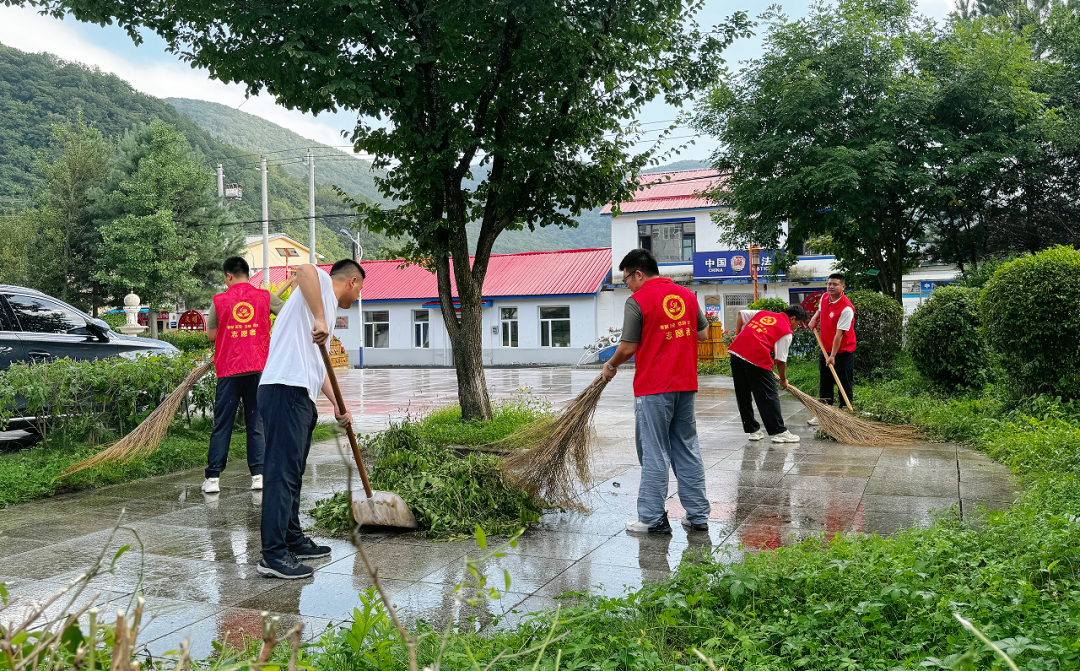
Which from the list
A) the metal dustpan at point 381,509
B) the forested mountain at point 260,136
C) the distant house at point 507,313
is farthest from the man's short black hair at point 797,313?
the forested mountain at point 260,136

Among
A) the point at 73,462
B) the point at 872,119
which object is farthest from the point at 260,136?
the point at 73,462

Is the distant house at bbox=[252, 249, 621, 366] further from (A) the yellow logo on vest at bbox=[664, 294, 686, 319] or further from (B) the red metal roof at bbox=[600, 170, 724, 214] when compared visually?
(A) the yellow logo on vest at bbox=[664, 294, 686, 319]

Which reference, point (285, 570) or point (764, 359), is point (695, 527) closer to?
point (285, 570)

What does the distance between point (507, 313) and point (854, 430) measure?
1088 inches

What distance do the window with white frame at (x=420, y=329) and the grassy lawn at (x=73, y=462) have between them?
2816 centimetres

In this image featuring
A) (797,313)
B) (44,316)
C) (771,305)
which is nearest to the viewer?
(797,313)

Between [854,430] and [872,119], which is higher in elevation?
[872,119]

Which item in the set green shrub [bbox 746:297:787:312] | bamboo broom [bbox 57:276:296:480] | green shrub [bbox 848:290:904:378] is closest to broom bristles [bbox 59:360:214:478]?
bamboo broom [bbox 57:276:296:480]

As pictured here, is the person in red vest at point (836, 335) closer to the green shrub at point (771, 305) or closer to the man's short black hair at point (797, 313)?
the man's short black hair at point (797, 313)

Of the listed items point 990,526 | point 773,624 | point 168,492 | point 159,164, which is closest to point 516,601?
point 773,624

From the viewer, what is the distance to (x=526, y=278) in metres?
35.3

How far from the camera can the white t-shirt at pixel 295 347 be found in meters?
4.27

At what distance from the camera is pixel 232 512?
19.1 ft

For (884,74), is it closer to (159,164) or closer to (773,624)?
(773,624)
